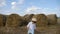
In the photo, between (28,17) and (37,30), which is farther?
(28,17)

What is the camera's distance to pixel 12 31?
5258 millimetres

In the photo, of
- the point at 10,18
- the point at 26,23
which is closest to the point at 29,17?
the point at 26,23

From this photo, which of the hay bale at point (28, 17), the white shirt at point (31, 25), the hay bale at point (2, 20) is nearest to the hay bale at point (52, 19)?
the hay bale at point (28, 17)

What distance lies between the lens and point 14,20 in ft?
17.9

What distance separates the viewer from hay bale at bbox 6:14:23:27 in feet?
17.7

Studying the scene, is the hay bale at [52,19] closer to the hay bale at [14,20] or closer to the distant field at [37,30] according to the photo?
the distant field at [37,30]

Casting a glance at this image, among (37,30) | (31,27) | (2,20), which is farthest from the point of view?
(2,20)

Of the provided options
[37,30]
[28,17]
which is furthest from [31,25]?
[28,17]

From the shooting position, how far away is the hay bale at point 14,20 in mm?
5395

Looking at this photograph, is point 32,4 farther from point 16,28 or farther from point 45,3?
point 16,28

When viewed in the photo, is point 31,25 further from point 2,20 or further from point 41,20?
point 2,20

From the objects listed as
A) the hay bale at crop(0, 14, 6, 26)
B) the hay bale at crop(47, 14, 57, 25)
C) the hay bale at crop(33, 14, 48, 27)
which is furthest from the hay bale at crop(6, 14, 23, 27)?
the hay bale at crop(47, 14, 57, 25)

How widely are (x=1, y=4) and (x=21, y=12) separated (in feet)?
2.04

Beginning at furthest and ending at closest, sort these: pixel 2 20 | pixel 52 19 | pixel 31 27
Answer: pixel 2 20, pixel 52 19, pixel 31 27
